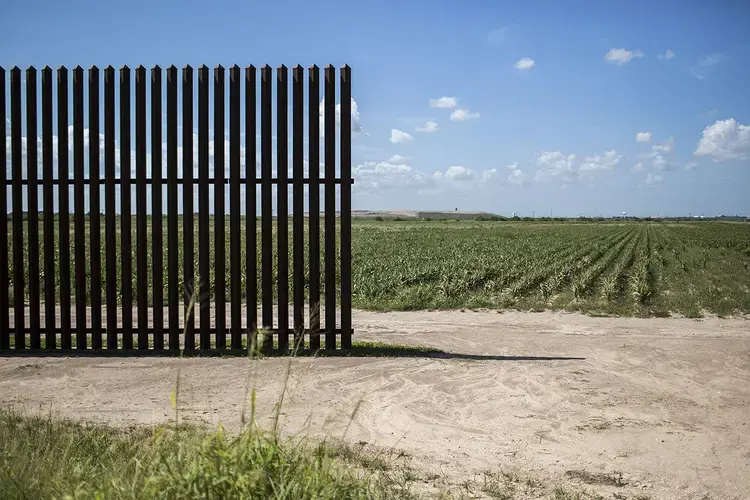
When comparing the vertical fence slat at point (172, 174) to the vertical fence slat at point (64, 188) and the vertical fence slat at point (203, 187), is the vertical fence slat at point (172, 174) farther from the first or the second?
the vertical fence slat at point (64, 188)

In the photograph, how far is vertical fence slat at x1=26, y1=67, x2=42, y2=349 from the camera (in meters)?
10.5

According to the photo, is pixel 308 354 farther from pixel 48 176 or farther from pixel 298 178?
pixel 48 176

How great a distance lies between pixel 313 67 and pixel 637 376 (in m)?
6.22

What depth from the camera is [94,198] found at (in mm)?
10484

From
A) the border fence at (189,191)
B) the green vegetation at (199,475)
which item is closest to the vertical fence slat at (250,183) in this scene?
the border fence at (189,191)

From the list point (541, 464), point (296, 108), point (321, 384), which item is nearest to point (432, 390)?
point (321, 384)

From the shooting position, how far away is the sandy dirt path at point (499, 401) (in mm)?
5867

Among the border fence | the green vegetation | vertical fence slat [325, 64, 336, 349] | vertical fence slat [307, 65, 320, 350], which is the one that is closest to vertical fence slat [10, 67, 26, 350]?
the border fence

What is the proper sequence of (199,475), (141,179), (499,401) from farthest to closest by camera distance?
(141,179), (499,401), (199,475)

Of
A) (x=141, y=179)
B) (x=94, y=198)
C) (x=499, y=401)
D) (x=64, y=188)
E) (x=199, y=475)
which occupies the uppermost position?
(x=141, y=179)

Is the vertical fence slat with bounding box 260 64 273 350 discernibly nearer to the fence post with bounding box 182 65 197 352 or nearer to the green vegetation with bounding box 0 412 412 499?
the fence post with bounding box 182 65 197 352

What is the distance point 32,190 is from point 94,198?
1003 mm

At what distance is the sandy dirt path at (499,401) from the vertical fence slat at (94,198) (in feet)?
2.87

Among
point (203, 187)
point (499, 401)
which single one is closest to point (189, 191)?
point (203, 187)
